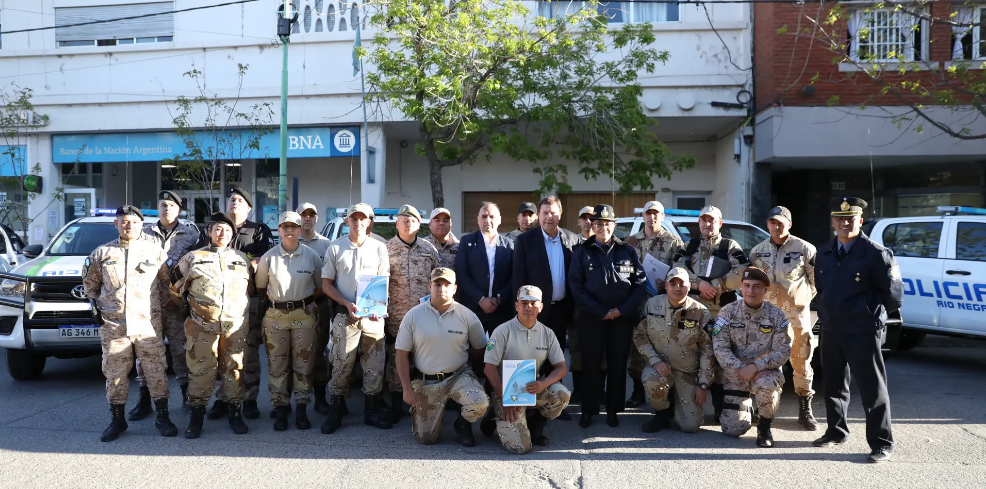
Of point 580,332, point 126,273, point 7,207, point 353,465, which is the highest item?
point 7,207

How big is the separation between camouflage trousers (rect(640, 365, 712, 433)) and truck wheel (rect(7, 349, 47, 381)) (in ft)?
21.0

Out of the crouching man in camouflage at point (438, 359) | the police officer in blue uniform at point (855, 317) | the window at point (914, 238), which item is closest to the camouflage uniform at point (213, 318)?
the crouching man in camouflage at point (438, 359)

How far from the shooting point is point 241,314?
6.07m

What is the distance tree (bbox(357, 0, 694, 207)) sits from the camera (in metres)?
11.3

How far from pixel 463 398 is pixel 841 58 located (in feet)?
36.0

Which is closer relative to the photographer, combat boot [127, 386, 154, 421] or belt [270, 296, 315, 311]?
belt [270, 296, 315, 311]

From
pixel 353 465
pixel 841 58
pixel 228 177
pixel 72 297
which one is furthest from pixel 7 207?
pixel 841 58

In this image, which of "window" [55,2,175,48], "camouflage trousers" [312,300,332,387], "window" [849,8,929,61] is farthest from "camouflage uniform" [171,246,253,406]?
"window" [55,2,175,48]

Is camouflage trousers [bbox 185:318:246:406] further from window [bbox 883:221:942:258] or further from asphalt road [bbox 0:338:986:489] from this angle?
window [bbox 883:221:942:258]

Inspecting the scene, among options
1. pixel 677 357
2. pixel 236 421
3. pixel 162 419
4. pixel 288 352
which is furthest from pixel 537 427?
pixel 162 419

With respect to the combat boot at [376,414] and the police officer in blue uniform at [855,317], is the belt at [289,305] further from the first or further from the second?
the police officer in blue uniform at [855,317]

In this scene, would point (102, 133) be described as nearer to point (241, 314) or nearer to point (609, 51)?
point (609, 51)

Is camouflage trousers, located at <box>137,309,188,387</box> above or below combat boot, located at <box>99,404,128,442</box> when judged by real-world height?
above

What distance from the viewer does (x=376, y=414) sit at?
6234 mm
